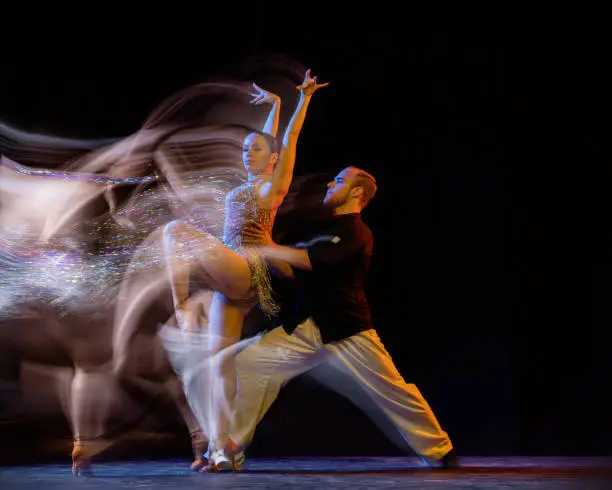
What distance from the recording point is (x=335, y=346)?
3861 mm

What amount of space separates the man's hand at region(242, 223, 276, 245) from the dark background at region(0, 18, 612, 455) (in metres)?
1.00

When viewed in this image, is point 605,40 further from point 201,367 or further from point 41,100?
point 41,100

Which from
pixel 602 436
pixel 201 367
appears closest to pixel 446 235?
pixel 602 436

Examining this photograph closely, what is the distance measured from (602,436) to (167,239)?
302cm

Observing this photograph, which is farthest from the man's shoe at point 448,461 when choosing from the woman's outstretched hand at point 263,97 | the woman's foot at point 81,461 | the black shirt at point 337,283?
the woman's outstretched hand at point 263,97

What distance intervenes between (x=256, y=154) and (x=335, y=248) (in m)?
0.73

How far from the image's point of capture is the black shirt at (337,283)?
12.6 feet

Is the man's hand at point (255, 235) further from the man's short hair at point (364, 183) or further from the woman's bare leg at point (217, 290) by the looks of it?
the man's short hair at point (364, 183)

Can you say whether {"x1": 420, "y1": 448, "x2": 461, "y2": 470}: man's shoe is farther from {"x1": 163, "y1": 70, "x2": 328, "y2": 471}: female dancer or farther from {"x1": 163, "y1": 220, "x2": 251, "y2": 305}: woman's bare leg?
{"x1": 163, "y1": 220, "x2": 251, "y2": 305}: woman's bare leg

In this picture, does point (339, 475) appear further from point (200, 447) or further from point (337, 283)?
point (337, 283)

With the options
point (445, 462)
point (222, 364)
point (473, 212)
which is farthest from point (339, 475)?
point (473, 212)

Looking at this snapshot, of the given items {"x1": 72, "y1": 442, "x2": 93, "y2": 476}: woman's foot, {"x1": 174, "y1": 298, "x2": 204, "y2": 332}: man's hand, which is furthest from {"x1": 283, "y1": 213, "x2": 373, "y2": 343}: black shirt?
{"x1": 72, "y1": 442, "x2": 93, "y2": 476}: woman's foot

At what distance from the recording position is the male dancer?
3.74 m

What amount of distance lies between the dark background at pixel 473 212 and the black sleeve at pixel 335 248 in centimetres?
101
